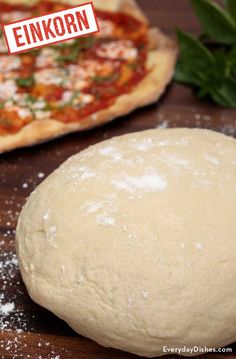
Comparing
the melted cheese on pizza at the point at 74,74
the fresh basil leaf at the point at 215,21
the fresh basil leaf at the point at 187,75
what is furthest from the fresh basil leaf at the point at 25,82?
the fresh basil leaf at the point at 215,21

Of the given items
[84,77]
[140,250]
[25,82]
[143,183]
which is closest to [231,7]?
[84,77]

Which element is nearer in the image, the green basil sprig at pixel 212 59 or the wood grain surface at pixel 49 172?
the wood grain surface at pixel 49 172

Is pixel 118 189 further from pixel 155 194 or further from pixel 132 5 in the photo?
pixel 132 5

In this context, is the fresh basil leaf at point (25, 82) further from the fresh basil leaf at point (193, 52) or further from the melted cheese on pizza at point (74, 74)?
the fresh basil leaf at point (193, 52)

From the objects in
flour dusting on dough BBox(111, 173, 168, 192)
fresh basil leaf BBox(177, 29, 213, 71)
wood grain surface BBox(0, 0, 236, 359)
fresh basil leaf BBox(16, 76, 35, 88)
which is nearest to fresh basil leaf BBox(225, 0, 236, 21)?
fresh basil leaf BBox(177, 29, 213, 71)

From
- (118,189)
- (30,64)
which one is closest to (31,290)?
(118,189)

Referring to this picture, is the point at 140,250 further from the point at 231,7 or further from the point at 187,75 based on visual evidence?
the point at 231,7

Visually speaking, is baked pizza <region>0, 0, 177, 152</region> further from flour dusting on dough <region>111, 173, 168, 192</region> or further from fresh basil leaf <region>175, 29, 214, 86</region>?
flour dusting on dough <region>111, 173, 168, 192</region>
